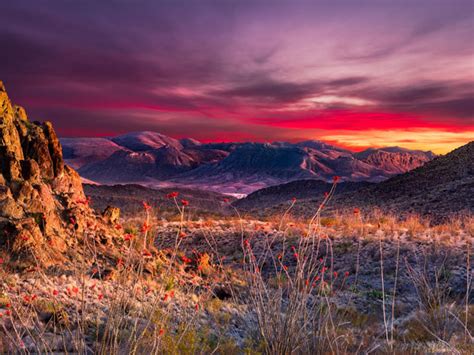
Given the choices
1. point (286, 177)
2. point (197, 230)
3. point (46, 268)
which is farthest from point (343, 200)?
point (286, 177)

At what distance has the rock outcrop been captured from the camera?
7684 millimetres

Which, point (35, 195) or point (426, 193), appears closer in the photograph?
point (35, 195)

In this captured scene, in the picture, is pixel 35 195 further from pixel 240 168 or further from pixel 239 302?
pixel 240 168

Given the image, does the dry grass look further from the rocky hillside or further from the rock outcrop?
the rocky hillside

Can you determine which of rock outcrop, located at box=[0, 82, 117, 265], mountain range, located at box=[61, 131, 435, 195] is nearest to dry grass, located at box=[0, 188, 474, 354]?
rock outcrop, located at box=[0, 82, 117, 265]

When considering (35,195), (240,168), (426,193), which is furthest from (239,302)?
(240,168)

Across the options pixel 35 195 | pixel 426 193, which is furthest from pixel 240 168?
pixel 35 195

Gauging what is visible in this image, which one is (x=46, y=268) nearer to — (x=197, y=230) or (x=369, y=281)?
(x=369, y=281)

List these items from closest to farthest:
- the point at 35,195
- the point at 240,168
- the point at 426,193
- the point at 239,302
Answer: the point at 239,302
the point at 35,195
the point at 426,193
the point at 240,168

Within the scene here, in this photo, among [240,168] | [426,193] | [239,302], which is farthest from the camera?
[240,168]

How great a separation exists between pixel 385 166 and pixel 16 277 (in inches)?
7622

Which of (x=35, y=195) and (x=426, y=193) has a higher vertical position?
(x=35, y=195)

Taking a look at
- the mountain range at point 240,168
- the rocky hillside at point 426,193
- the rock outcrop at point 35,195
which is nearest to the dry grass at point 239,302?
the rock outcrop at point 35,195

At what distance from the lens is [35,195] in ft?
29.2
